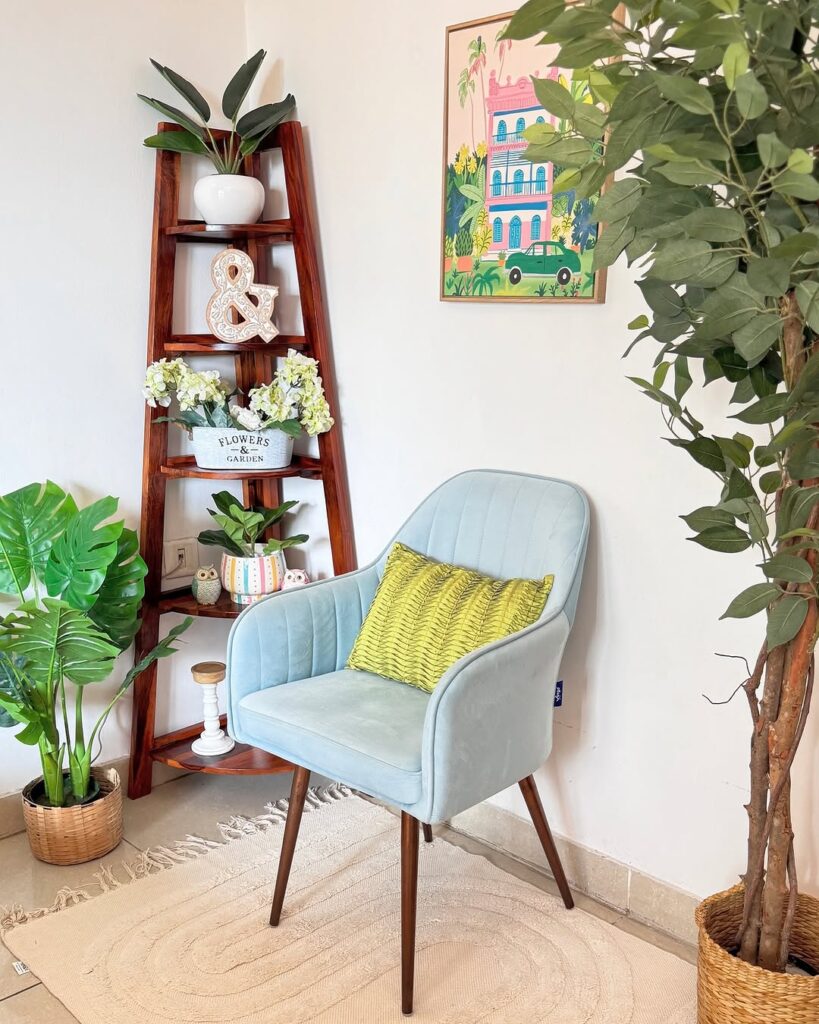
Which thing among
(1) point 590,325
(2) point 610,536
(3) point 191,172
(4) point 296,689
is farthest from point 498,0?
(4) point 296,689

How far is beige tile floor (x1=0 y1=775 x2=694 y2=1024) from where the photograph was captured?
6.23 ft

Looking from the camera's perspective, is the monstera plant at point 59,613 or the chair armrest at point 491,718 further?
the monstera plant at point 59,613

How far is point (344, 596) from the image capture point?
7.52ft

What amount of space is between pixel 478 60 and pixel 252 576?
4.34 ft

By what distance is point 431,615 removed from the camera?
212 centimetres

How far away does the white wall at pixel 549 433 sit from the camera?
2014 millimetres

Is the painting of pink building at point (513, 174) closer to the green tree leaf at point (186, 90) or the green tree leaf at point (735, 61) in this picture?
the green tree leaf at point (186, 90)

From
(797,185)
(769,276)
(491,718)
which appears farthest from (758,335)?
(491,718)

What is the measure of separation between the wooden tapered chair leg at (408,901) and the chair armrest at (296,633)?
0.47m

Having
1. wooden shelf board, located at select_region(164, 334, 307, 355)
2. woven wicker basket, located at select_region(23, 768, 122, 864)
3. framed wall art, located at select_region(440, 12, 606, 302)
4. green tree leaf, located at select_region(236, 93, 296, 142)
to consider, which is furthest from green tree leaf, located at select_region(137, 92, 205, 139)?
woven wicker basket, located at select_region(23, 768, 122, 864)

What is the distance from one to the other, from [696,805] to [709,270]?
4.00 feet

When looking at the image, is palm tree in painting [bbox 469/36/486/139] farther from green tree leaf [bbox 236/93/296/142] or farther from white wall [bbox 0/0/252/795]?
white wall [bbox 0/0/252/795]

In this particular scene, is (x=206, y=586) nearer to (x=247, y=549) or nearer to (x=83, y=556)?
(x=247, y=549)

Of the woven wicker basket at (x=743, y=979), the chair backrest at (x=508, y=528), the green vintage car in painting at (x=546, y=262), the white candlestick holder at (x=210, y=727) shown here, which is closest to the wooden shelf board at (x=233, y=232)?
the green vintage car in painting at (x=546, y=262)
